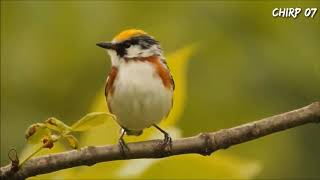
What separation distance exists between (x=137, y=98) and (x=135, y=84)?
0.02 meters

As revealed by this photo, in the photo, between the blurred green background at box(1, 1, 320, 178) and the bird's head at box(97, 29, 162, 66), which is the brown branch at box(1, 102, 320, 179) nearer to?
Answer: the blurred green background at box(1, 1, 320, 178)

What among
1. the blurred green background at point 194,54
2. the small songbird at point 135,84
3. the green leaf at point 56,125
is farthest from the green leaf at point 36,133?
the small songbird at point 135,84

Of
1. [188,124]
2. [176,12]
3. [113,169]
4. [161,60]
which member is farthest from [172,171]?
[161,60]

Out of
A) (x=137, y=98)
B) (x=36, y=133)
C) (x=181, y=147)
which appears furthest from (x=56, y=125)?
(x=137, y=98)

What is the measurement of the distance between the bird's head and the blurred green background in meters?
0.08

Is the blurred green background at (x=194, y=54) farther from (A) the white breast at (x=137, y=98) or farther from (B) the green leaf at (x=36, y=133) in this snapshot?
(B) the green leaf at (x=36, y=133)

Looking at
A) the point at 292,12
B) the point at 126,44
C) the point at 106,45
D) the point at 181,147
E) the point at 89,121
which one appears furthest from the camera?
the point at 126,44

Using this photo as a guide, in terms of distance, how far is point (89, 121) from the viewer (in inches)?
24.7

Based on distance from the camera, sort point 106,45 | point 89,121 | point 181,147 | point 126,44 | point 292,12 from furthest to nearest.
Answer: point 126,44
point 106,45
point 292,12
point 181,147
point 89,121

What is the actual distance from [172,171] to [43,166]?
0.35 feet

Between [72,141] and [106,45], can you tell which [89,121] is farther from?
[106,45]

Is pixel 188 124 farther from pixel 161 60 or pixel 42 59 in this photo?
pixel 161 60

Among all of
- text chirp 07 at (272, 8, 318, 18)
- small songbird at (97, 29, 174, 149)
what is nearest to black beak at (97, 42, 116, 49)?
small songbird at (97, 29, 174, 149)

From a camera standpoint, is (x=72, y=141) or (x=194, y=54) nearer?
(x=72, y=141)
